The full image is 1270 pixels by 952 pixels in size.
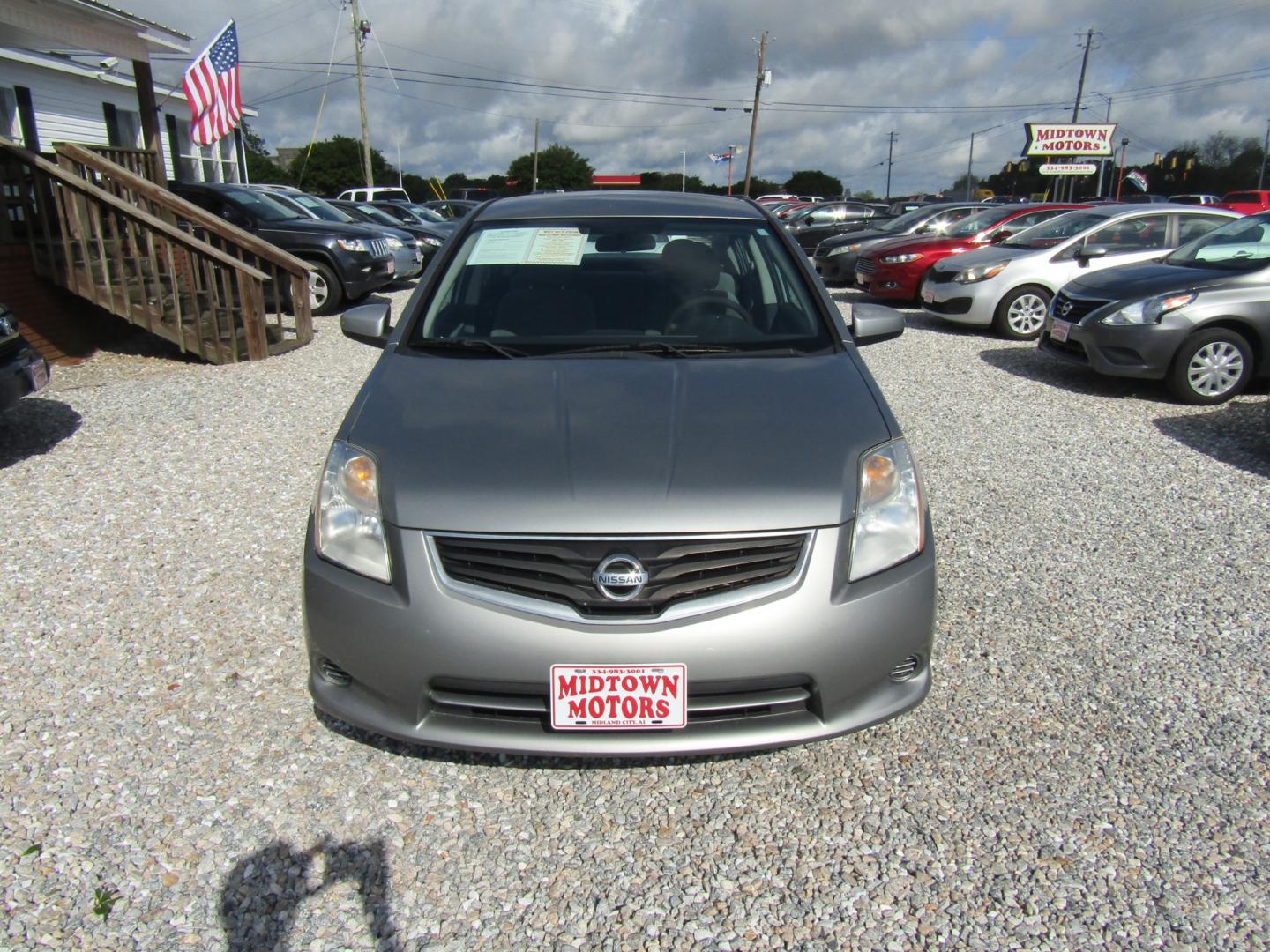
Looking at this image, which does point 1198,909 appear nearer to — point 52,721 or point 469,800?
point 469,800

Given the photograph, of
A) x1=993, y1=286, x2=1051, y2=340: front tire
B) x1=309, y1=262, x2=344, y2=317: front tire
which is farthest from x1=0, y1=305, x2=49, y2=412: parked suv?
x1=993, y1=286, x2=1051, y2=340: front tire

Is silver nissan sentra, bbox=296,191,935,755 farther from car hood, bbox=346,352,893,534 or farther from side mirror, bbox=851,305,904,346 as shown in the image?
side mirror, bbox=851,305,904,346

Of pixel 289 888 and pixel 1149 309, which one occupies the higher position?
pixel 1149 309

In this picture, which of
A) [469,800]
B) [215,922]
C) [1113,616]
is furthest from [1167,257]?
[215,922]

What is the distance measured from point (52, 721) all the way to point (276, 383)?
5.55 metres

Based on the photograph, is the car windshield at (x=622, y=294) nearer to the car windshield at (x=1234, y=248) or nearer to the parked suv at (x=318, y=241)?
the car windshield at (x=1234, y=248)

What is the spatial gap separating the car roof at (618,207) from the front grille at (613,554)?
1976 mm

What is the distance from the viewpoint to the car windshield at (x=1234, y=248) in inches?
301

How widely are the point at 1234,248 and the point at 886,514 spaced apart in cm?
729

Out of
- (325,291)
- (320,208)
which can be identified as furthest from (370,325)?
(320,208)

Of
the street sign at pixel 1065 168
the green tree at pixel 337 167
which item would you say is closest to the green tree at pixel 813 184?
the green tree at pixel 337 167

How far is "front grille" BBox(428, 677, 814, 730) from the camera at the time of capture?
2.33m

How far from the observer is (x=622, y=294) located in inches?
142

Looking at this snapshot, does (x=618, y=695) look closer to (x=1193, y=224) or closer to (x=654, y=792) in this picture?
(x=654, y=792)
